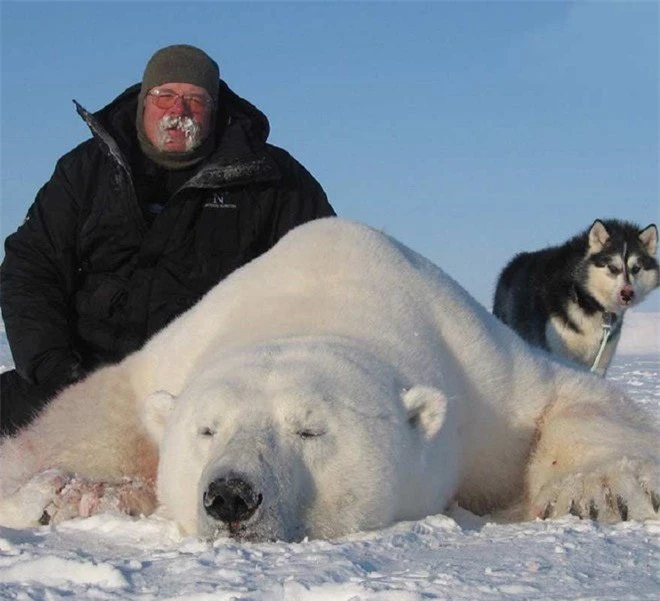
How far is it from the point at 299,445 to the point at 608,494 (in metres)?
1.04

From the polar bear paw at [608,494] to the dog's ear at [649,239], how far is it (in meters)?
9.32

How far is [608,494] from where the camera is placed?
3330mm

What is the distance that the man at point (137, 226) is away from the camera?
5.64 metres

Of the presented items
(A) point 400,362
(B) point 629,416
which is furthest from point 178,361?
(B) point 629,416

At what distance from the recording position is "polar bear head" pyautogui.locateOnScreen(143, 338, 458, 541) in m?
2.70

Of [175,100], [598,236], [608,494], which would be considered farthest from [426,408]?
[598,236]

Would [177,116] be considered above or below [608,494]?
above

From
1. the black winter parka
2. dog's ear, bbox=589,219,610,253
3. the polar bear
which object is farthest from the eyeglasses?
dog's ear, bbox=589,219,610,253

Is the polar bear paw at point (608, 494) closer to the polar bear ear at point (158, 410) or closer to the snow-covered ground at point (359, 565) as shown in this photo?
the snow-covered ground at point (359, 565)

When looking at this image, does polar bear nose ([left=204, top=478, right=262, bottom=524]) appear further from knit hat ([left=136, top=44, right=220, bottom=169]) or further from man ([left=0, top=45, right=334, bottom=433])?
knit hat ([left=136, top=44, right=220, bottom=169])

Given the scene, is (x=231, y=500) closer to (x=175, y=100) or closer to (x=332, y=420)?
(x=332, y=420)

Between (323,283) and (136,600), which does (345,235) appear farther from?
(136,600)

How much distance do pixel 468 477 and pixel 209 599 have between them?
1798 mm

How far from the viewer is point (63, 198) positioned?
5852 mm
